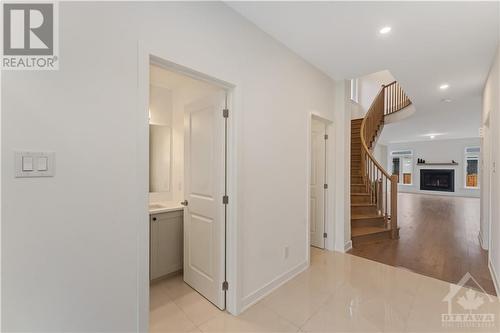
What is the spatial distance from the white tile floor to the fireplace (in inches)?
430

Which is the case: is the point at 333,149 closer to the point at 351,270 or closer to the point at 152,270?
the point at 351,270

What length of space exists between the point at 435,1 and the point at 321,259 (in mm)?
3089

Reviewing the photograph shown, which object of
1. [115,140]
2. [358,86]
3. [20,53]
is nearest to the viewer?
[20,53]

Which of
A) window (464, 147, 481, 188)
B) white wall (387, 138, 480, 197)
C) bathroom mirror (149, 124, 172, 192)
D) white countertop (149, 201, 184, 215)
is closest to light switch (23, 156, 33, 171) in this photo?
white countertop (149, 201, 184, 215)

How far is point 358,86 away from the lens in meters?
7.57

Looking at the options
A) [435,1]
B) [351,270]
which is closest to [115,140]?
[435,1]

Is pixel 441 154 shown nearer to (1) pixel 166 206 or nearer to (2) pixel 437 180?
(2) pixel 437 180

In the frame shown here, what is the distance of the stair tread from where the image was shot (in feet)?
13.1

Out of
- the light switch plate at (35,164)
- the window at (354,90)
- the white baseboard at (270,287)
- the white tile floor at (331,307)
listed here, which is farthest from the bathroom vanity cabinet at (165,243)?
the window at (354,90)

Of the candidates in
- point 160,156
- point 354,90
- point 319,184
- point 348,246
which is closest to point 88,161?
point 160,156

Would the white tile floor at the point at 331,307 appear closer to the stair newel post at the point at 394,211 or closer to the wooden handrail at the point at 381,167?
the stair newel post at the point at 394,211

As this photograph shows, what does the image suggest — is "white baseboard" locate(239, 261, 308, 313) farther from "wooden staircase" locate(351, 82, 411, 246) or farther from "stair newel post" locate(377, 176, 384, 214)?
"stair newel post" locate(377, 176, 384, 214)

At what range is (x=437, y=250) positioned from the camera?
145 inches

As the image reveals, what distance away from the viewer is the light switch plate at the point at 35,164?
1.10 m
